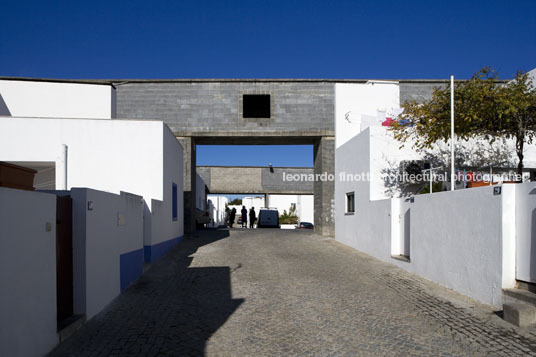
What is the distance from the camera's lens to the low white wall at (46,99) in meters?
18.6

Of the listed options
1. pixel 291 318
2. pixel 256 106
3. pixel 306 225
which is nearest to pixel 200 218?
pixel 256 106

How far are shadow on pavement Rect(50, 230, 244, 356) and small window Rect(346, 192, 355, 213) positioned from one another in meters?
7.61

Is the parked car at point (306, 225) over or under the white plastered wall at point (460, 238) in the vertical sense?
under

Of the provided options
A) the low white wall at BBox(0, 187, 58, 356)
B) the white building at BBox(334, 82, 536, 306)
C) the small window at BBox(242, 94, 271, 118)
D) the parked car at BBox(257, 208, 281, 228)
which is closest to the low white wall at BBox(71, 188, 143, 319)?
the low white wall at BBox(0, 187, 58, 356)

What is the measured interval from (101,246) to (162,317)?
1.51 metres

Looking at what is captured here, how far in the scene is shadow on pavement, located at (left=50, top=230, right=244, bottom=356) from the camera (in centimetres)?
539

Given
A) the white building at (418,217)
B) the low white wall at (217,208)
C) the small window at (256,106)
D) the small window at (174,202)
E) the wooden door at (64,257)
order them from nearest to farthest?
the wooden door at (64,257), the white building at (418,217), the small window at (174,202), the small window at (256,106), the low white wall at (217,208)

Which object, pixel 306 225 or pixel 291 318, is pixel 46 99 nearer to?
pixel 291 318

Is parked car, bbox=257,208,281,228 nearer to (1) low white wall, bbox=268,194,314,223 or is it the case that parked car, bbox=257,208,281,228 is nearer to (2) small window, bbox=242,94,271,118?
(1) low white wall, bbox=268,194,314,223

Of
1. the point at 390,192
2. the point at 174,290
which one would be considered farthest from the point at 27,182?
the point at 390,192

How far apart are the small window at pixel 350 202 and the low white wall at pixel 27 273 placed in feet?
42.3

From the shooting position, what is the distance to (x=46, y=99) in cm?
1877

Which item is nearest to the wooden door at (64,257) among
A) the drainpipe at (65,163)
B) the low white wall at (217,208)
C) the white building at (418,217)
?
the white building at (418,217)

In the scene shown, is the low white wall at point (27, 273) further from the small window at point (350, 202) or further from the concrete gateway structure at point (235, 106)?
the concrete gateway structure at point (235, 106)
